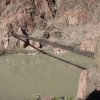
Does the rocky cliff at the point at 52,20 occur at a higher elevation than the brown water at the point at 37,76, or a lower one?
higher

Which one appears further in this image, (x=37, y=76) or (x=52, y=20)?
(x=52, y=20)

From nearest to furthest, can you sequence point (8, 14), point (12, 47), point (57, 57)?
point (57, 57) → point (12, 47) → point (8, 14)

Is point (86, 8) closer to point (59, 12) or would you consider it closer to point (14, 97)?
point (59, 12)

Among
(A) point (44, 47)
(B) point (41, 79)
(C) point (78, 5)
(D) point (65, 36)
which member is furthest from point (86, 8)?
(B) point (41, 79)

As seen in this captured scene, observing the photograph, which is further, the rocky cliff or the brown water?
the rocky cliff

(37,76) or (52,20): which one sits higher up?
(52,20)

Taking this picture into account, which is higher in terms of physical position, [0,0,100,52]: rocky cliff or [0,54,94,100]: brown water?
[0,0,100,52]: rocky cliff

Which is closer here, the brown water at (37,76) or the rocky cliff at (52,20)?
the brown water at (37,76)

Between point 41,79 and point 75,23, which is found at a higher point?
point 75,23
